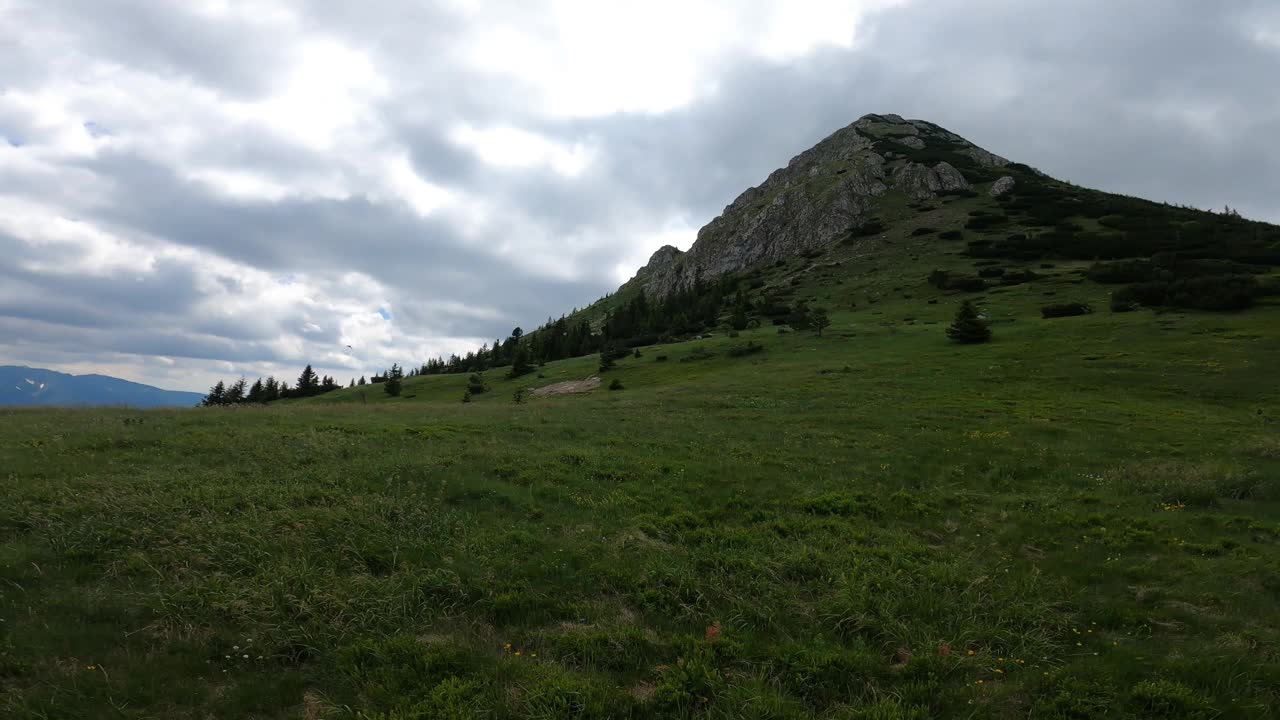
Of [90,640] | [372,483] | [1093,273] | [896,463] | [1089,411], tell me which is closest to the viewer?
[90,640]

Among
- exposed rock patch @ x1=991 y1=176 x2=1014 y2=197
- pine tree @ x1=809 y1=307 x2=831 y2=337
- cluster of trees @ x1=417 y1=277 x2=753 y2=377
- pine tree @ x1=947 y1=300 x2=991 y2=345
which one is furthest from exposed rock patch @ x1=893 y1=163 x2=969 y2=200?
pine tree @ x1=947 y1=300 x2=991 y2=345

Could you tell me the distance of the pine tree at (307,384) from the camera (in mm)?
100000

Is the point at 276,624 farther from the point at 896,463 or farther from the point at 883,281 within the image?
the point at 883,281

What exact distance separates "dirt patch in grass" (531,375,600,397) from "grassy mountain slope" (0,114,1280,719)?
32.2 metres

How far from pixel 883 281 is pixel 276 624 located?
110 meters

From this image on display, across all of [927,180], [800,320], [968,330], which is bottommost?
[968,330]

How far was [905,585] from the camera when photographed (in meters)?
9.52

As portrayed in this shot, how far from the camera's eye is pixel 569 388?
2330 inches

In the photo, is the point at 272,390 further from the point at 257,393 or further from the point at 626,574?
the point at 626,574

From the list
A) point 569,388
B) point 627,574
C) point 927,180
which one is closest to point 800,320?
point 569,388

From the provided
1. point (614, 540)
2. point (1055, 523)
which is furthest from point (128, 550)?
point (1055, 523)

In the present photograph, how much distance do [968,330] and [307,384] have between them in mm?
110701

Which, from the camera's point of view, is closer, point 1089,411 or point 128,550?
point 128,550

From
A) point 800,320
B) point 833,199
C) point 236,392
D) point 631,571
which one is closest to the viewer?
point 631,571
